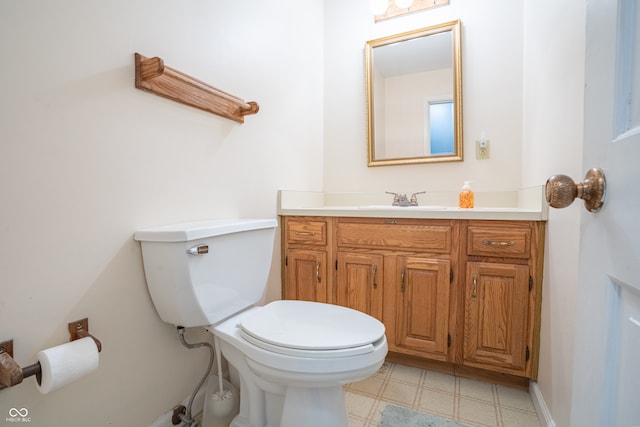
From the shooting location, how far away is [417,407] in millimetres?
1271

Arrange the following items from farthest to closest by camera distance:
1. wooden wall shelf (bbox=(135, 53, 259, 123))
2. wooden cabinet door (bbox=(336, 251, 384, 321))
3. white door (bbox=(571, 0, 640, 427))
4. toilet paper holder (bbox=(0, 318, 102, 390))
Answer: wooden cabinet door (bbox=(336, 251, 384, 321)), wooden wall shelf (bbox=(135, 53, 259, 123)), toilet paper holder (bbox=(0, 318, 102, 390)), white door (bbox=(571, 0, 640, 427))

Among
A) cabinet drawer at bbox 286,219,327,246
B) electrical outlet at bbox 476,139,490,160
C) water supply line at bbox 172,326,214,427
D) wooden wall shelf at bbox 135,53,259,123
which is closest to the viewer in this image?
wooden wall shelf at bbox 135,53,259,123

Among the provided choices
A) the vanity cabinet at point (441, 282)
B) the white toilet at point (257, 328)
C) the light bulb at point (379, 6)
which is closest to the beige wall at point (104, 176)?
the white toilet at point (257, 328)

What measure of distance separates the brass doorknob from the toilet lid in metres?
0.62

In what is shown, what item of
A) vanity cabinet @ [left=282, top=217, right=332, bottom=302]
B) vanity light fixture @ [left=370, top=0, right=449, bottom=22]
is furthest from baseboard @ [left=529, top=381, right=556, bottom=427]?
vanity light fixture @ [left=370, top=0, right=449, bottom=22]

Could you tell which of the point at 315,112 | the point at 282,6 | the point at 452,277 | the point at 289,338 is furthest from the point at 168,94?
the point at 452,277

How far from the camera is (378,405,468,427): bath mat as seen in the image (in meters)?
1.17

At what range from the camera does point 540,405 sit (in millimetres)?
1190

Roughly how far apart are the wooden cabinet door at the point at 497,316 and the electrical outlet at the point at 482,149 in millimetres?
721

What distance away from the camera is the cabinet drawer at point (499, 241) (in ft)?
4.21

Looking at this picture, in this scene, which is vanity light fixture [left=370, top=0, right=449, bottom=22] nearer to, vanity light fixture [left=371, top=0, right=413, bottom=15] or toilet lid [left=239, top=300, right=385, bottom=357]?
vanity light fixture [left=371, top=0, right=413, bottom=15]

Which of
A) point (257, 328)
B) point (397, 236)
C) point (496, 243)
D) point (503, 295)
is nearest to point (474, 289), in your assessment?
point (503, 295)

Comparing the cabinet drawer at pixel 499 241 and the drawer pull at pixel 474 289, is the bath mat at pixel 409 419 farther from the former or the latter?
the cabinet drawer at pixel 499 241

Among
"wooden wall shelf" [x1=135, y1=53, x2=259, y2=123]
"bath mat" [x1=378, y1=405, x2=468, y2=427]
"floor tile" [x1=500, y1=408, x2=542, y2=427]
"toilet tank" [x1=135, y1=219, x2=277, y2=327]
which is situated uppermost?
"wooden wall shelf" [x1=135, y1=53, x2=259, y2=123]
